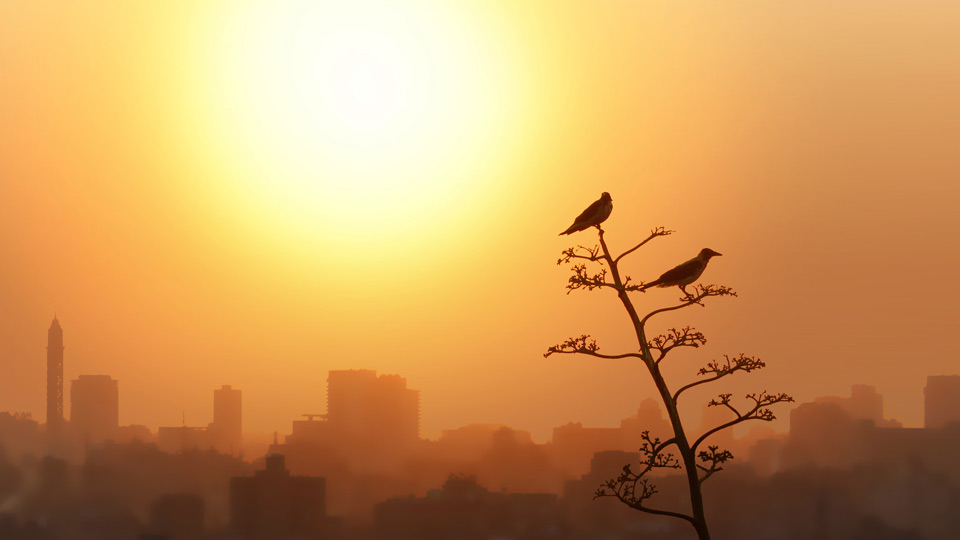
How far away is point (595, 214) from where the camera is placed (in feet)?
99.6

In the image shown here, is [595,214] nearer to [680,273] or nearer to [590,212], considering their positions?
[590,212]

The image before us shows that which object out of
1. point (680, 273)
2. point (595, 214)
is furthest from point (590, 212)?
point (680, 273)

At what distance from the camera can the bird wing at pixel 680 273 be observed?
2958 centimetres

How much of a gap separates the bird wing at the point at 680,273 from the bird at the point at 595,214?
6.89 feet

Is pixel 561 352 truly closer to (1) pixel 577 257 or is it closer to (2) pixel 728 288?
(1) pixel 577 257

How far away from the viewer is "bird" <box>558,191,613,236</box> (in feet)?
97.8

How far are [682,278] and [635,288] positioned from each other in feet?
7.57

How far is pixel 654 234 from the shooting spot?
91.8ft

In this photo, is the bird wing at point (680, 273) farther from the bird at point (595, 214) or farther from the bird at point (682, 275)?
the bird at point (595, 214)

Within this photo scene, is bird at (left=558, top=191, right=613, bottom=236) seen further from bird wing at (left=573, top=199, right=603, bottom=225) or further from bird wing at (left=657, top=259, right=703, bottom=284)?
bird wing at (left=657, top=259, right=703, bottom=284)

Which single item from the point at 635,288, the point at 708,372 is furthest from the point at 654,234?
the point at 708,372

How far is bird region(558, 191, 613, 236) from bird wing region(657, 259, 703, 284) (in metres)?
2.10

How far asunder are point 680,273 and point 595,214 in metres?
2.60

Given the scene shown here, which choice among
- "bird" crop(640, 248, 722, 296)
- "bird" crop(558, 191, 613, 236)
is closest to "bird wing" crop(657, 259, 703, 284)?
"bird" crop(640, 248, 722, 296)
